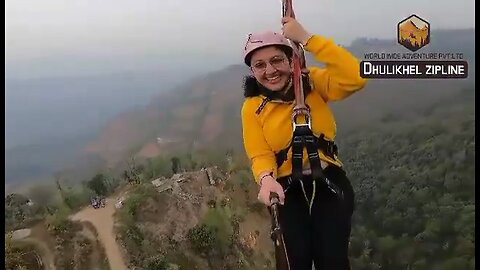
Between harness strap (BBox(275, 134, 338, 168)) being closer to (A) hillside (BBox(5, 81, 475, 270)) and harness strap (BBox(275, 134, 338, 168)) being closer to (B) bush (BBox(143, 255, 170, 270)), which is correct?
(A) hillside (BBox(5, 81, 475, 270))

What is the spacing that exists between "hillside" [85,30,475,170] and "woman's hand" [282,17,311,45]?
7.8 inches

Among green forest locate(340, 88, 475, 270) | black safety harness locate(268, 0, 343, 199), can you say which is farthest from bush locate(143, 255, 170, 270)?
green forest locate(340, 88, 475, 270)

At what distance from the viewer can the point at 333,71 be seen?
8.11 ft

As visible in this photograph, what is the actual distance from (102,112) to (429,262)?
4.40ft

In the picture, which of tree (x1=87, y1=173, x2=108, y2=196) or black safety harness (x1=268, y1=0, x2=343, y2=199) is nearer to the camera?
black safety harness (x1=268, y1=0, x2=343, y2=199)

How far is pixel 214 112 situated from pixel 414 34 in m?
0.78

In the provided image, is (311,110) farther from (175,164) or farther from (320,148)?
(175,164)

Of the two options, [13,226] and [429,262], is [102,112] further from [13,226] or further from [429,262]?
[429,262]

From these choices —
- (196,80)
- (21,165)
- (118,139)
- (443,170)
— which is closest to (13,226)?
(21,165)

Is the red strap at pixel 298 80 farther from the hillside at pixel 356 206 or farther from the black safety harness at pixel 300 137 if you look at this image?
the hillside at pixel 356 206

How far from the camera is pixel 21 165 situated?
2570 mm

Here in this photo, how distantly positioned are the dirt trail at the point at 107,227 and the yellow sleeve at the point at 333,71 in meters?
0.88

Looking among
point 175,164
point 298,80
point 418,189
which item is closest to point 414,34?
point 298,80

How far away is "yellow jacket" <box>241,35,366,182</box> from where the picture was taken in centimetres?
246
